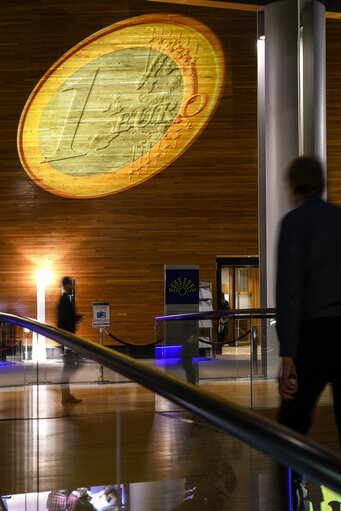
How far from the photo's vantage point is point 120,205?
47.8ft

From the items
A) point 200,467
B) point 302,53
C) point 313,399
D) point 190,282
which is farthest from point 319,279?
point 302,53

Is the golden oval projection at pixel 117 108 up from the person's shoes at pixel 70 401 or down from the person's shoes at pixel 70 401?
up

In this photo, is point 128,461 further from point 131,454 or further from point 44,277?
point 44,277

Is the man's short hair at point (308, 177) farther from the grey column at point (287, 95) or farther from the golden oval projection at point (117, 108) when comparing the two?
the golden oval projection at point (117, 108)

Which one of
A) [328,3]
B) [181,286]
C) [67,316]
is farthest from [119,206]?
[67,316]

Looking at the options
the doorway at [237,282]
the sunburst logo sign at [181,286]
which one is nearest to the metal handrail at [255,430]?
the sunburst logo sign at [181,286]

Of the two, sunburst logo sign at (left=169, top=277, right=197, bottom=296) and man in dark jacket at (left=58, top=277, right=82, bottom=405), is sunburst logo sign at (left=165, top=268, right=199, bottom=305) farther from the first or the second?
man in dark jacket at (left=58, top=277, right=82, bottom=405)

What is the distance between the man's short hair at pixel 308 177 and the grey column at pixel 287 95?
722 cm

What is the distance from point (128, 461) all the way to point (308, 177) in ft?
4.49

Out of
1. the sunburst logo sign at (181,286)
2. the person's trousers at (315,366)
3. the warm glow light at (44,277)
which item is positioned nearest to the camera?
the person's trousers at (315,366)

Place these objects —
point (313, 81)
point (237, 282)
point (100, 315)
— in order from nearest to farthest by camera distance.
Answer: point (313, 81), point (100, 315), point (237, 282)

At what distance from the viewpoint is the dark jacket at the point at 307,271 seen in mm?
2350

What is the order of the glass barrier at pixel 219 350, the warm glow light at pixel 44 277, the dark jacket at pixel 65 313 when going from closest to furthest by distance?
the glass barrier at pixel 219 350
the dark jacket at pixel 65 313
the warm glow light at pixel 44 277

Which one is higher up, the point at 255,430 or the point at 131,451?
the point at 255,430
